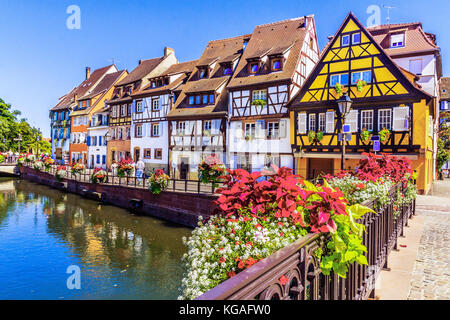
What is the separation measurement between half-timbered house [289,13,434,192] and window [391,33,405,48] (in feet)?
14.9

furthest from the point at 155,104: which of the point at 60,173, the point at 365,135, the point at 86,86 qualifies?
the point at 86,86

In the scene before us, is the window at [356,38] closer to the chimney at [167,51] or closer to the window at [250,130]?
the window at [250,130]

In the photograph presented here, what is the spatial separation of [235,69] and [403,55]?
41.0ft

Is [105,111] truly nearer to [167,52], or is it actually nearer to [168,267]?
[167,52]

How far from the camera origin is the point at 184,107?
2847 cm

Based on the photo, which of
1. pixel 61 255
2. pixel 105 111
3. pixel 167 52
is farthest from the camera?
pixel 105 111

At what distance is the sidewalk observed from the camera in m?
4.51

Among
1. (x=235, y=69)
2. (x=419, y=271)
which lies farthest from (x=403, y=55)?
(x=419, y=271)

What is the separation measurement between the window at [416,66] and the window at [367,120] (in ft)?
19.0

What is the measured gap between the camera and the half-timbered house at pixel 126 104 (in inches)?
1353

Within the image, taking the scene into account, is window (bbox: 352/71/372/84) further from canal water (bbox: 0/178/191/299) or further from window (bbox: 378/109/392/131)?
canal water (bbox: 0/178/191/299)

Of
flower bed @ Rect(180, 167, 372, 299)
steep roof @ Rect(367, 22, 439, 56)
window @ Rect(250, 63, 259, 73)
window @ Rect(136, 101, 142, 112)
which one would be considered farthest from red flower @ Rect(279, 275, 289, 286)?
window @ Rect(136, 101, 142, 112)

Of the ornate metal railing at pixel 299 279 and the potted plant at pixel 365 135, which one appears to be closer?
the ornate metal railing at pixel 299 279

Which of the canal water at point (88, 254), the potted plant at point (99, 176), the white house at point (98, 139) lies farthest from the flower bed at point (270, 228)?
the white house at point (98, 139)
